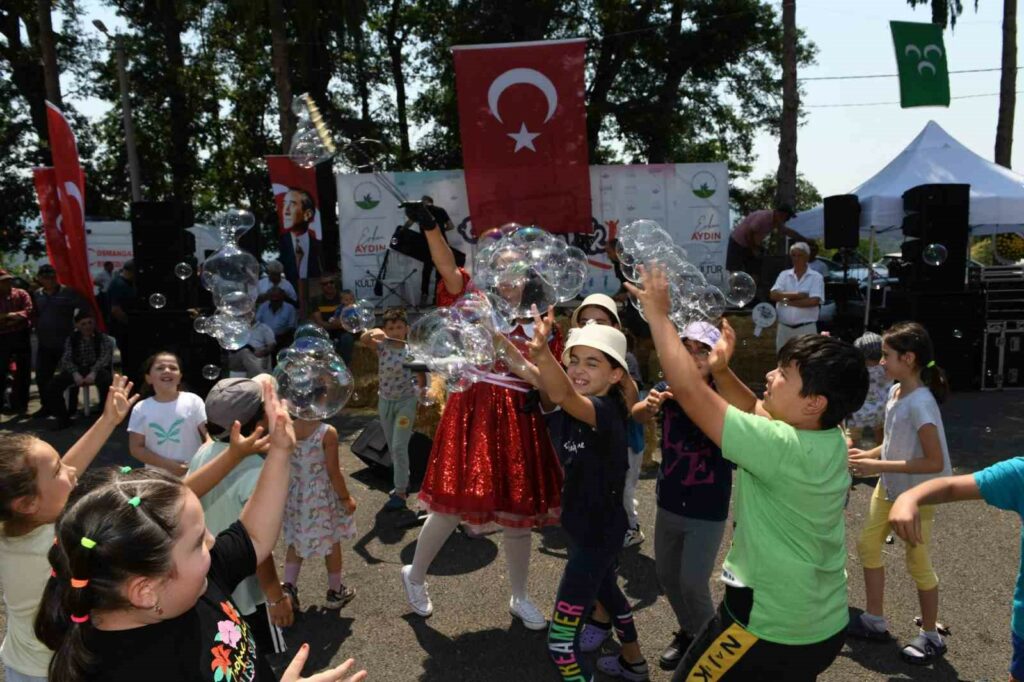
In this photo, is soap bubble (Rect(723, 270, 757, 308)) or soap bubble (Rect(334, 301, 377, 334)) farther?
soap bubble (Rect(723, 270, 757, 308))

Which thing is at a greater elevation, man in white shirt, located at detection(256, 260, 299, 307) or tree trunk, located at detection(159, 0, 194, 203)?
tree trunk, located at detection(159, 0, 194, 203)

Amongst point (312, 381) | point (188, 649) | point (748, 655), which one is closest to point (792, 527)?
point (748, 655)

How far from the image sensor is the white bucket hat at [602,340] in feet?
9.87

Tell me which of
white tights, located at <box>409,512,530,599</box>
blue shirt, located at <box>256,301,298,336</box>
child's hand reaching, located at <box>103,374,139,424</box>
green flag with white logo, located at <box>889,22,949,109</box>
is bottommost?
white tights, located at <box>409,512,530,599</box>

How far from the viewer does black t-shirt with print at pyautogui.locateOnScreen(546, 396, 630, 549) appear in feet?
9.96

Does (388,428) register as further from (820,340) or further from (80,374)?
(80,374)

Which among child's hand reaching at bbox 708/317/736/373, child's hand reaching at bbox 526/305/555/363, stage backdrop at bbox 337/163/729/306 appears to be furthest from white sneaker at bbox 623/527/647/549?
stage backdrop at bbox 337/163/729/306

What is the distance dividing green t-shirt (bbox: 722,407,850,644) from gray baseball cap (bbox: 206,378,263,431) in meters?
1.96

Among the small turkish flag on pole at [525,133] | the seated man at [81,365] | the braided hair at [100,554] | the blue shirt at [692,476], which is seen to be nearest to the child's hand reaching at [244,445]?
the braided hair at [100,554]

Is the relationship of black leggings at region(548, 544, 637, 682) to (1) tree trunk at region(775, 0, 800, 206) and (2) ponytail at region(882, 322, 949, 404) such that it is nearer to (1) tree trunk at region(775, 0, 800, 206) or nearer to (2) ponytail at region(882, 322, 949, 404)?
(2) ponytail at region(882, 322, 949, 404)

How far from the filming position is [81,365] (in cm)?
974

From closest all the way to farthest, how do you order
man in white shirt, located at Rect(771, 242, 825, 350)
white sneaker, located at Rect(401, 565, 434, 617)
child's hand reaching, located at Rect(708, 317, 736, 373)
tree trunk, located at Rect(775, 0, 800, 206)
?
child's hand reaching, located at Rect(708, 317, 736, 373) < white sneaker, located at Rect(401, 565, 434, 617) < man in white shirt, located at Rect(771, 242, 825, 350) < tree trunk, located at Rect(775, 0, 800, 206)

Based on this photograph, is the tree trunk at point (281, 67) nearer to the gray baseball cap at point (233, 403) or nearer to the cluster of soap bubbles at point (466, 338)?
the cluster of soap bubbles at point (466, 338)

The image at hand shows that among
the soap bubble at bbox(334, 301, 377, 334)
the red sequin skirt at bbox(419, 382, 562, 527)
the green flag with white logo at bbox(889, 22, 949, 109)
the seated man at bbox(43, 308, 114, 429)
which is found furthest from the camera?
the green flag with white logo at bbox(889, 22, 949, 109)
